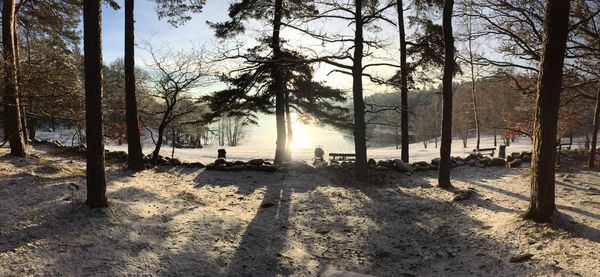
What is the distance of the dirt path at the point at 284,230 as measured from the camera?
17.2 ft

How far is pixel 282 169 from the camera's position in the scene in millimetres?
13070

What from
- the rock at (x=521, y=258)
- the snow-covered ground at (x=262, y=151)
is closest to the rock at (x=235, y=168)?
the snow-covered ground at (x=262, y=151)

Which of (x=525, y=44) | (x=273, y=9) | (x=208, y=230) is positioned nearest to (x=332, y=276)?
(x=208, y=230)

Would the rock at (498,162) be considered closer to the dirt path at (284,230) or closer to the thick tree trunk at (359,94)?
the dirt path at (284,230)

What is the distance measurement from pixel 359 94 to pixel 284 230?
210 inches

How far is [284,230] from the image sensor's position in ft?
24.4

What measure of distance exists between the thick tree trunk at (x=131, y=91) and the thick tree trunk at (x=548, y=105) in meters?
10.8

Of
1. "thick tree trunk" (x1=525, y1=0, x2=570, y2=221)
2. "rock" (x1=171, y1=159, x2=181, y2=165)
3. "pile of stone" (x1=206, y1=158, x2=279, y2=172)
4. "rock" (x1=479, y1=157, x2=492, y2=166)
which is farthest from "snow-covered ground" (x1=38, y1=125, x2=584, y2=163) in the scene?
"thick tree trunk" (x1=525, y1=0, x2=570, y2=221)

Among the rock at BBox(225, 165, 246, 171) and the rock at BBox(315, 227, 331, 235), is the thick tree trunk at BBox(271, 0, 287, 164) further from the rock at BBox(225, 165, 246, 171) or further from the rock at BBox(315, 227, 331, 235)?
the rock at BBox(315, 227, 331, 235)

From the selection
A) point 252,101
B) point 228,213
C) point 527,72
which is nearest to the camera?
point 228,213

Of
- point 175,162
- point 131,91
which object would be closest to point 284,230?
point 131,91

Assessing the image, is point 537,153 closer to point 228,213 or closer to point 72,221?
point 228,213

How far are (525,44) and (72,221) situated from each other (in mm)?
13639

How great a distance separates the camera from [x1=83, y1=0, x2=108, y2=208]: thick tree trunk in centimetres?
672
